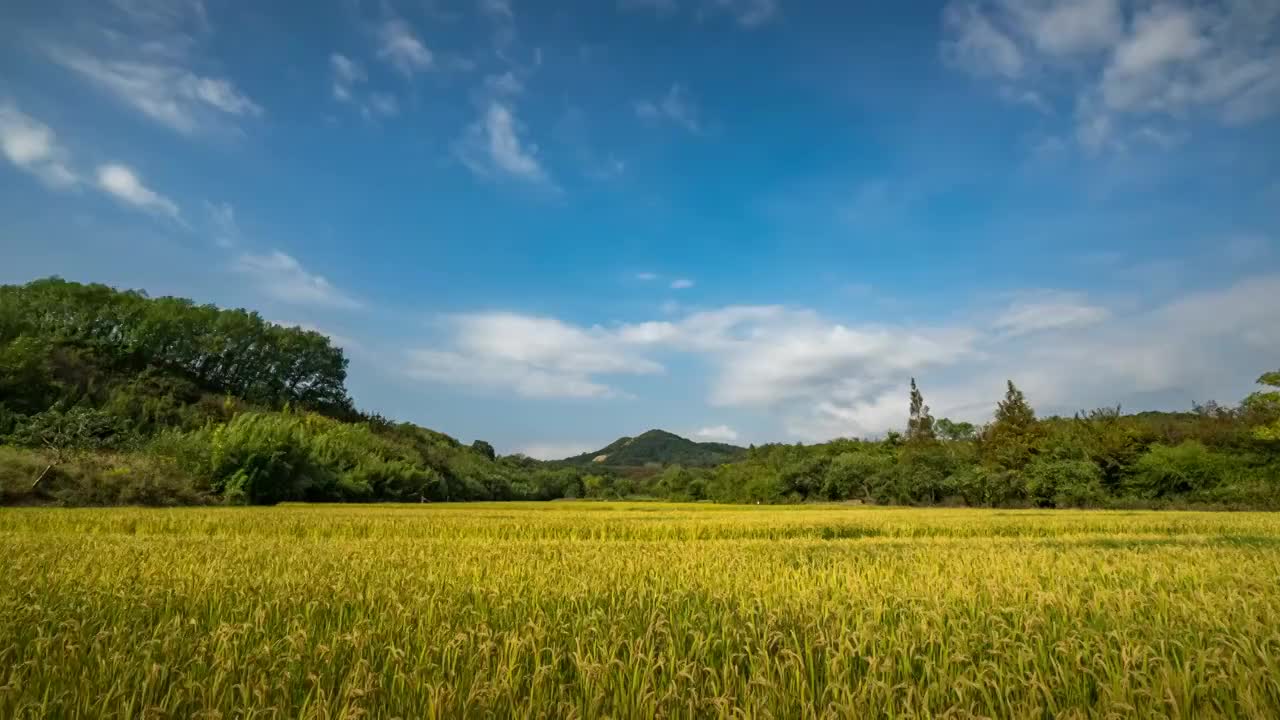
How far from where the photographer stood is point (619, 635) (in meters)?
3.81

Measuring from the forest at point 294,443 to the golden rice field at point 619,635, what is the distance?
92.3 feet

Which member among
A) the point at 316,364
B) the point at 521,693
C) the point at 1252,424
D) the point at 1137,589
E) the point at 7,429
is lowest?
the point at 521,693

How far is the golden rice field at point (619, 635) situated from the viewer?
2717mm

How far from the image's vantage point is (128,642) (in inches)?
133

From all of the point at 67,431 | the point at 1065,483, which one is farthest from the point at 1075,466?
the point at 67,431

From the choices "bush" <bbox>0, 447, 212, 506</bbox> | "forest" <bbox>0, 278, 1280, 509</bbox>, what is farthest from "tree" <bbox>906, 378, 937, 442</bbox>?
"bush" <bbox>0, 447, 212, 506</bbox>

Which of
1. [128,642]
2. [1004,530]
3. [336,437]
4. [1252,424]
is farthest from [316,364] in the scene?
[1252,424]

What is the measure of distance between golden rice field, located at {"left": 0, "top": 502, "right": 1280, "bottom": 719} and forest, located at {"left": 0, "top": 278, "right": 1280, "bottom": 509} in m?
28.1

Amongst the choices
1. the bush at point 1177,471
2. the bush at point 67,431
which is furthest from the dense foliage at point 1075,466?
the bush at point 67,431

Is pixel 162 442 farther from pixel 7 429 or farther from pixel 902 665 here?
pixel 902 665

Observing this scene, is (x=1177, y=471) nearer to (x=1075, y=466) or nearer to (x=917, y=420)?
(x=1075, y=466)

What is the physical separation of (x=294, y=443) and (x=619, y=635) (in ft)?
129

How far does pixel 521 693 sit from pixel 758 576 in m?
3.91

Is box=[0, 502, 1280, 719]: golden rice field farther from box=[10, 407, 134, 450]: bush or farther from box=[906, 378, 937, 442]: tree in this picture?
box=[906, 378, 937, 442]: tree
